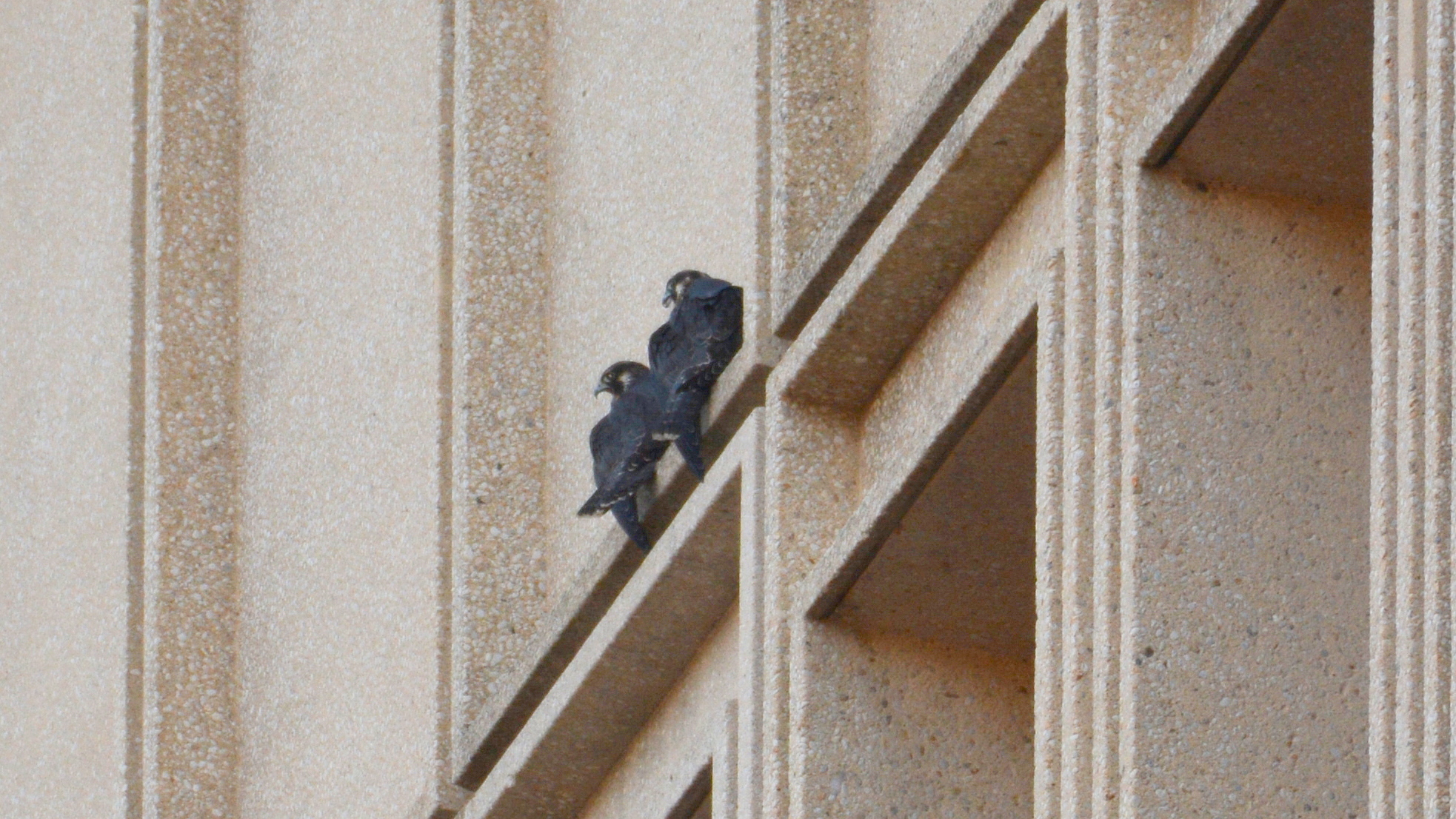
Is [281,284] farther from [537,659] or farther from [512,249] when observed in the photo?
[537,659]

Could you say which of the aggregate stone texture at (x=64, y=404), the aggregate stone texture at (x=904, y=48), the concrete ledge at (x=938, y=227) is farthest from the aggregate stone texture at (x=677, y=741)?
the aggregate stone texture at (x=64, y=404)

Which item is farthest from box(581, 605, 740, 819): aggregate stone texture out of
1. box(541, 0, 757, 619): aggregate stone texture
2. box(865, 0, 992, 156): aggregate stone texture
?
box(865, 0, 992, 156): aggregate stone texture

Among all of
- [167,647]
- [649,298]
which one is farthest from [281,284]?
[649,298]

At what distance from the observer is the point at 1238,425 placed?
4.37 meters

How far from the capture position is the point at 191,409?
8.04 meters

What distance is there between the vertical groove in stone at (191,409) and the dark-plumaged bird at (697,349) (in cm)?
240

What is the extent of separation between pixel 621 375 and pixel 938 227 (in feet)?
4.10

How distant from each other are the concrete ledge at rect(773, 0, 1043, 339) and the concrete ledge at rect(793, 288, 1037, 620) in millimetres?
457

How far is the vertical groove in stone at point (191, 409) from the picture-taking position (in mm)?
7875

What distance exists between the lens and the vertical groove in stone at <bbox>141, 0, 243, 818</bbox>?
25.8ft

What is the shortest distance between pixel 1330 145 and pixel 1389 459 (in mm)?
919

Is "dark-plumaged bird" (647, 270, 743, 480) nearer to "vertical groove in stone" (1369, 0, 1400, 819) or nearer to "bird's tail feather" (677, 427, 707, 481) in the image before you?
"bird's tail feather" (677, 427, 707, 481)

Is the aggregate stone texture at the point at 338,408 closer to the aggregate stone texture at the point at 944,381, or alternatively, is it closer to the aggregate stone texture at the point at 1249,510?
the aggregate stone texture at the point at 944,381

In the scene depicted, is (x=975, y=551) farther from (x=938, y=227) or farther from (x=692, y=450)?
(x=692, y=450)
